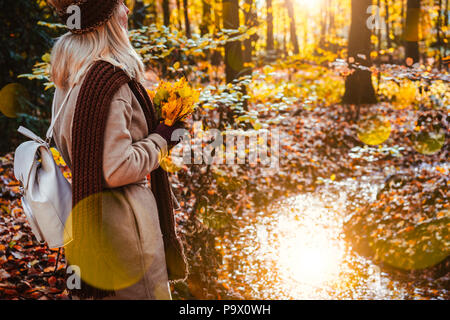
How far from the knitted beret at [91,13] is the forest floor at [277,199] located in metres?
2.86

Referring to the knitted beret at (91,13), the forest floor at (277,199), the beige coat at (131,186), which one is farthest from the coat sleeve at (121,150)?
the forest floor at (277,199)

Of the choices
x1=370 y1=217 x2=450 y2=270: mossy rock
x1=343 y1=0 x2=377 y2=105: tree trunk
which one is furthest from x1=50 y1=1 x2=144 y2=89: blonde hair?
x1=343 y1=0 x2=377 y2=105: tree trunk

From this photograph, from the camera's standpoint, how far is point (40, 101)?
29.9ft

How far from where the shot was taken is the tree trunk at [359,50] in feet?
40.6

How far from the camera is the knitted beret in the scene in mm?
2061

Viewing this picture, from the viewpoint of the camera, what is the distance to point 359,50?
40.5ft

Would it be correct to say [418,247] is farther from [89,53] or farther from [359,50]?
[359,50]

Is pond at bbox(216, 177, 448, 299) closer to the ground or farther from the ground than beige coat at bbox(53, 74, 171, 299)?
closer to the ground

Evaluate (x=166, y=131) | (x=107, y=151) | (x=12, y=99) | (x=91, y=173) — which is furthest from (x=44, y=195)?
(x=12, y=99)

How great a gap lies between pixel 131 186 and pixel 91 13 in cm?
96

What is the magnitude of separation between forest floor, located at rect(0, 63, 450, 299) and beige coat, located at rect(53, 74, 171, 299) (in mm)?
2164

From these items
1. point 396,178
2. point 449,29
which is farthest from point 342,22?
point 396,178

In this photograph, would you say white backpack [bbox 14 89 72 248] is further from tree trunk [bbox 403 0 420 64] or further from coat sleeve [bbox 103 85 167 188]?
tree trunk [bbox 403 0 420 64]

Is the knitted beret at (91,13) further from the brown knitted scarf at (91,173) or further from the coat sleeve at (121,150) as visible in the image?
the coat sleeve at (121,150)
